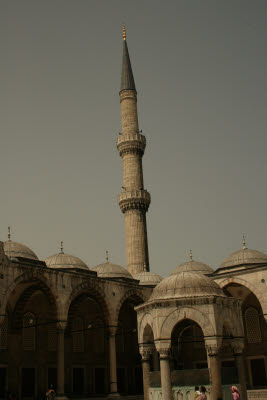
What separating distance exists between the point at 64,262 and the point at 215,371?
14.8m

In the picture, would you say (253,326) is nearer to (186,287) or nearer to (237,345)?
(237,345)

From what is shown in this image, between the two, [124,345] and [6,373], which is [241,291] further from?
[6,373]

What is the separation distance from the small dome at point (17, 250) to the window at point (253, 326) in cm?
1138

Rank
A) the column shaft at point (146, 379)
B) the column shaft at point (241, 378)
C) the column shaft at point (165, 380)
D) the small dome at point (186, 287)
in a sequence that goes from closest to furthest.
Result: the column shaft at point (165, 380) < the column shaft at point (241, 378) < the small dome at point (186, 287) < the column shaft at point (146, 379)

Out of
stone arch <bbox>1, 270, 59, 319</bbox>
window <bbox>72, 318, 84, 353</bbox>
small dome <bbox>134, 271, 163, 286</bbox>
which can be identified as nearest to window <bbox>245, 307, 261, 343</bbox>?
small dome <bbox>134, 271, 163, 286</bbox>

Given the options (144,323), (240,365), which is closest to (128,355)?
(144,323)

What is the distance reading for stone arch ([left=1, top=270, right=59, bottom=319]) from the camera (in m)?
18.2

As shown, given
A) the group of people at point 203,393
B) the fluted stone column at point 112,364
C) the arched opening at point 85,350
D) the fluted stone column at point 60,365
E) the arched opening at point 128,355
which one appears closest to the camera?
the group of people at point 203,393

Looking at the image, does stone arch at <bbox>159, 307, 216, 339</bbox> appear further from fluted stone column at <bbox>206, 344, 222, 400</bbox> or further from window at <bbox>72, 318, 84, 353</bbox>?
window at <bbox>72, 318, 84, 353</bbox>

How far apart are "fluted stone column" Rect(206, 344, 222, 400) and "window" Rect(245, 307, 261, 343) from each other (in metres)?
13.7

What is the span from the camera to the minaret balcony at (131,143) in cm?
3450

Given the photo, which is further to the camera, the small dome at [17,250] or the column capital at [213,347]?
the small dome at [17,250]

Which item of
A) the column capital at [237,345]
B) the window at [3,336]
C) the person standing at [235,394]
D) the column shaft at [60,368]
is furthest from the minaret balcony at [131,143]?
the person standing at [235,394]

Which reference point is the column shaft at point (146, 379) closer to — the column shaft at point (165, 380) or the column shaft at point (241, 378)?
the column shaft at point (165, 380)
